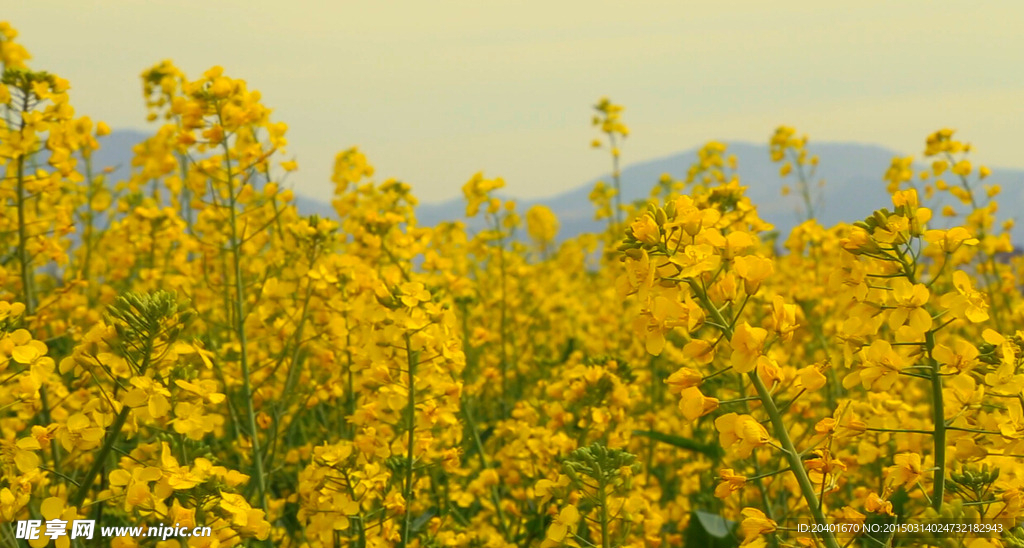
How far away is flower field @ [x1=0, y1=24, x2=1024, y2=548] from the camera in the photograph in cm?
180

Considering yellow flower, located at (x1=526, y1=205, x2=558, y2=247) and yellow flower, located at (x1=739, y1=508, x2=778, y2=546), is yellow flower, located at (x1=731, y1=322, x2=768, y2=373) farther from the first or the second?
yellow flower, located at (x1=526, y1=205, x2=558, y2=247)

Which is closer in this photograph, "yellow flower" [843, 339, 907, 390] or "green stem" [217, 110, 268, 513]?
"yellow flower" [843, 339, 907, 390]

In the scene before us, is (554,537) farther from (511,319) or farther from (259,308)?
(511,319)

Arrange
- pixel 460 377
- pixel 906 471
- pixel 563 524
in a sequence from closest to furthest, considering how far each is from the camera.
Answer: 1. pixel 906 471
2. pixel 563 524
3. pixel 460 377

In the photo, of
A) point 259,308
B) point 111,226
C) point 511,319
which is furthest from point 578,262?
point 259,308

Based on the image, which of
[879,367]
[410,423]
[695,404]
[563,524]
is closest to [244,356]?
[410,423]

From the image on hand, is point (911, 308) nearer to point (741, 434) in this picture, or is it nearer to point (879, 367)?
point (879, 367)

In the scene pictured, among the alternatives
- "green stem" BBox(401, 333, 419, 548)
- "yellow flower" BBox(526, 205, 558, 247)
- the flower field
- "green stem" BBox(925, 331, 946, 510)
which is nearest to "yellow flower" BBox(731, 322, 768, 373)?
the flower field

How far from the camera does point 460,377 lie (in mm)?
3590

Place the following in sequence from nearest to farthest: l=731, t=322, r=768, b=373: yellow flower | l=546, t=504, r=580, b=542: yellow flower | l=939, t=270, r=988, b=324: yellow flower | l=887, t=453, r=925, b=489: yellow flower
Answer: l=731, t=322, r=768, b=373: yellow flower → l=939, t=270, r=988, b=324: yellow flower → l=887, t=453, r=925, b=489: yellow flower → l=546, t=504, r=580, b=542: yellow flower

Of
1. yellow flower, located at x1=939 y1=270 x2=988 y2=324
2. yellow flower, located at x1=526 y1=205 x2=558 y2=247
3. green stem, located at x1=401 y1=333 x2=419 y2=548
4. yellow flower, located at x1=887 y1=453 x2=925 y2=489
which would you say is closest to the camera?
yellow flower, located at x1=939 y1=270 x2=988 y2=324

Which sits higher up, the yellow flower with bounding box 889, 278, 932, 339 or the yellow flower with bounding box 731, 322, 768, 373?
the yellow flower with bounding box 889, 278, 932, 339

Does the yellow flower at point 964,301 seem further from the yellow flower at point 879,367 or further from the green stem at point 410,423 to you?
the green stem at point 410,423

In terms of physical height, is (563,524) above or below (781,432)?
below
